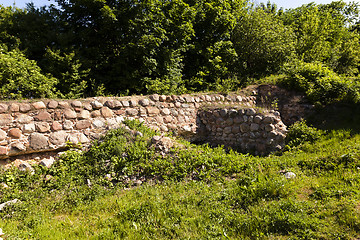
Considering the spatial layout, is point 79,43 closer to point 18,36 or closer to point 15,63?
point 18,36

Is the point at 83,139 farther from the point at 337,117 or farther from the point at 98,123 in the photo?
the point at 337,117

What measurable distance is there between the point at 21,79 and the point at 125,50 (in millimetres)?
3925

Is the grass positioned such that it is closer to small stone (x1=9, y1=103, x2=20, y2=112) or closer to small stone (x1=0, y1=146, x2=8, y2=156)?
small stone (x1=0, y1=146, x2=8, y2=156)

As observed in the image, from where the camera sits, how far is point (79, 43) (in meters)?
9.78

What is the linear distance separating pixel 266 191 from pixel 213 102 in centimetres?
548

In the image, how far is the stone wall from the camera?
5098 millimetres

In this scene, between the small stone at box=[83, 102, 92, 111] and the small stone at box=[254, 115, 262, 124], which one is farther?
the small stone at box=[254, 115, 262, 124]

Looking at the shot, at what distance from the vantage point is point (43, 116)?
5512 millimetres

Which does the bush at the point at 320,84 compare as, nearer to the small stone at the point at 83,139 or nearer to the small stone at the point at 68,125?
the small stone at the point at 83,139

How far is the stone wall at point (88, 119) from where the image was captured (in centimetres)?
510

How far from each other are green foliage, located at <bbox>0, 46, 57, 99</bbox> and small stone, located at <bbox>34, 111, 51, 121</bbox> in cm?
175

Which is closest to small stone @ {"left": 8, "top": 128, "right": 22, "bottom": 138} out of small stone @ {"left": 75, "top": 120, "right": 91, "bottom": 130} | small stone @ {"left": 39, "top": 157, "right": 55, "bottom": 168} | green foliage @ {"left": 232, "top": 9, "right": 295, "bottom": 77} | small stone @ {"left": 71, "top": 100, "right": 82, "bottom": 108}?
small stone @ {"left": 39, "top": 157, "right": 55, "bottom": 168}

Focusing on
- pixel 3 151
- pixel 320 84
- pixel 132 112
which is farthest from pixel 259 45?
pixel 3 151

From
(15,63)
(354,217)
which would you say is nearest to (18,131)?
(15,63)
